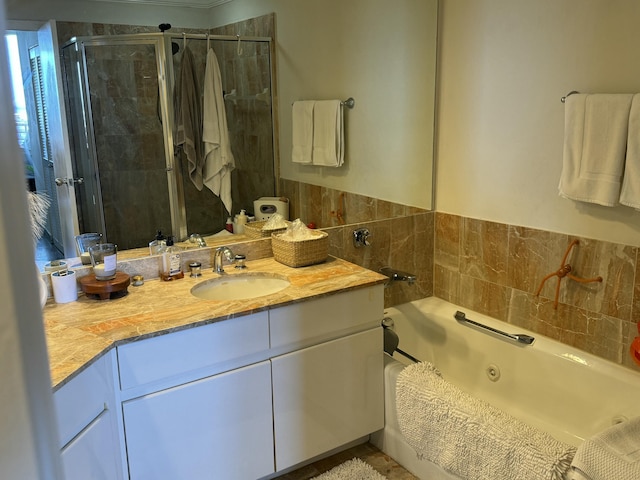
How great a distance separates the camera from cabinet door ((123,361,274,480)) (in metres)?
1.78

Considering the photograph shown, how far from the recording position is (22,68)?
66.2 inches

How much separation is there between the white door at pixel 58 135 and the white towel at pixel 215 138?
54 cm

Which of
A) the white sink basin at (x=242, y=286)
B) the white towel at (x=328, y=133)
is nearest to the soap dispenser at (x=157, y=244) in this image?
the white sink basin at (x=242, y=286)

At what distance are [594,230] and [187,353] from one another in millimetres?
1632

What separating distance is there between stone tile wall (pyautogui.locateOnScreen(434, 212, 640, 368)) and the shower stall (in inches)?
43.7

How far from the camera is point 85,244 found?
2068mm

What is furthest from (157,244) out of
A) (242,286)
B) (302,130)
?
(302,130)

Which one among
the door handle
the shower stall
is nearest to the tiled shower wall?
the shower stall

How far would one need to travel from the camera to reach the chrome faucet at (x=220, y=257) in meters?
2.28

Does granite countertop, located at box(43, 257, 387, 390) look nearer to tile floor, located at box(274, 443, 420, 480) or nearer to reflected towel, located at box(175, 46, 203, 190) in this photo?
reflected towel, located at box(175, 46, 203, 190)

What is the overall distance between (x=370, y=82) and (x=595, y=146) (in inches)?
44.6

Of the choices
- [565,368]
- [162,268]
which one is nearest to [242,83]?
[162,268]

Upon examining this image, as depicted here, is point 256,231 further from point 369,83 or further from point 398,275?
point 369,83

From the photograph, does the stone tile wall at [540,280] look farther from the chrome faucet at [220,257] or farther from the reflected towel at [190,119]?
the reflected towel at [190,119]
